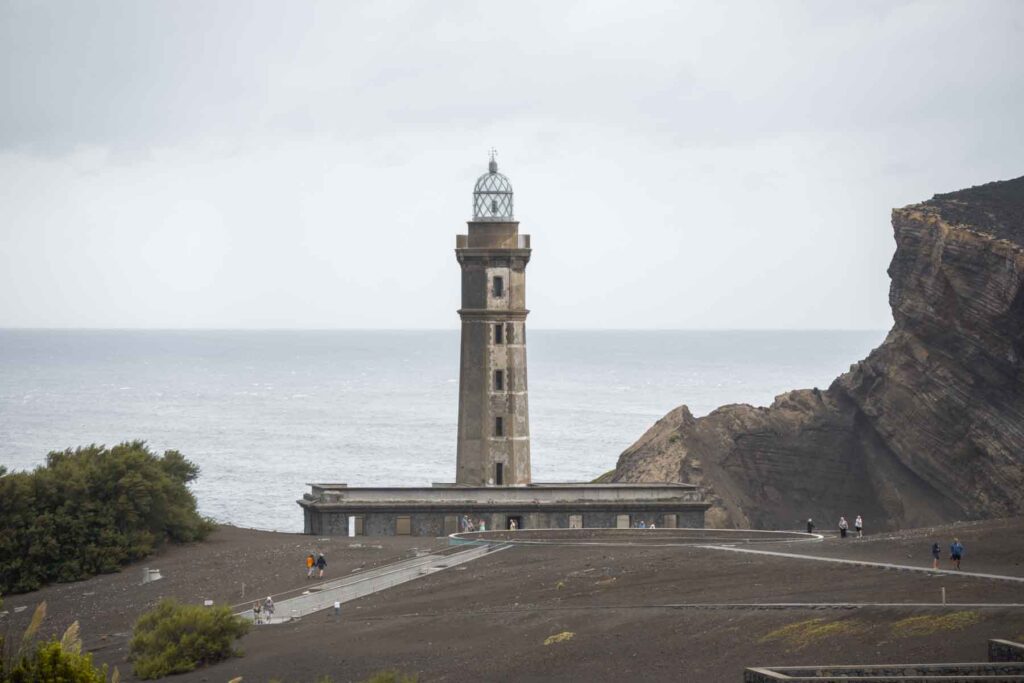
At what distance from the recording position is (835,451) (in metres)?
70.1

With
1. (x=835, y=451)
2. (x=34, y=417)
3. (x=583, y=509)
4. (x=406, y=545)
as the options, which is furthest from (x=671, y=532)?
(x=34, y=417)

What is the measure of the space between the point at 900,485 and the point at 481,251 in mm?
24112

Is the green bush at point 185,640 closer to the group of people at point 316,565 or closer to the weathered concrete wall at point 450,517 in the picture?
the group of people at point 316,565

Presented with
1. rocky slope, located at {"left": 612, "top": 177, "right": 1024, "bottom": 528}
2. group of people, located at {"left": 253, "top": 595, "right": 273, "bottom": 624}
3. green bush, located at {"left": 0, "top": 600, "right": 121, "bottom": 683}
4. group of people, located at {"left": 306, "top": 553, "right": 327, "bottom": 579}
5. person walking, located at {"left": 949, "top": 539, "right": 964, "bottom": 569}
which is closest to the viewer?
green bush, located at {"left": 0, "top": 600, "right": 121, "bottom": 683}

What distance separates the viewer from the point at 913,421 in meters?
66.2

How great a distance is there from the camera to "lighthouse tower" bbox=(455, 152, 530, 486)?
55406 millimetres

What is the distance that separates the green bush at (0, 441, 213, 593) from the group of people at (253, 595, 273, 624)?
29.8 feet

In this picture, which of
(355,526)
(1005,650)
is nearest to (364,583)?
(355,526)

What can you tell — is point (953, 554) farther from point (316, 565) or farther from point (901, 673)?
point (316, 565)

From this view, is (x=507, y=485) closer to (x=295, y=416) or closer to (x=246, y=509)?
(x=246, y=509)

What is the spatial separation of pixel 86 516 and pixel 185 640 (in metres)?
13.9

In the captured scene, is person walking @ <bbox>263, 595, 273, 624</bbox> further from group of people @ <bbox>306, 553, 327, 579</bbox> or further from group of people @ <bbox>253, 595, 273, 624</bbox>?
group of people @ <bbox>306, 553, 327, 579</bbox>

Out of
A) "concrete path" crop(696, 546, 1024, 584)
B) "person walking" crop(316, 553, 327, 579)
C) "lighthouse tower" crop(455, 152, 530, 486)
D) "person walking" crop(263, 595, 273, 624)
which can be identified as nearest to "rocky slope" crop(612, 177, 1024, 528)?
"lighthouse tower" crop(455, 152, 530, 486)

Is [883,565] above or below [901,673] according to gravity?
above
